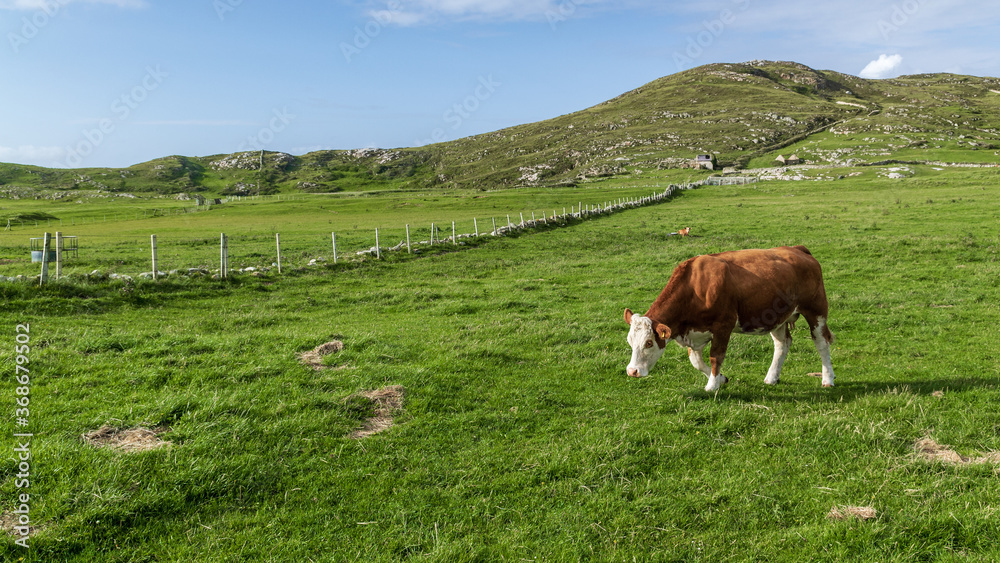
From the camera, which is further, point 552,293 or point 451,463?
point 552,293

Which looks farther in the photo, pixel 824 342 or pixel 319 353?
pixel 319 353

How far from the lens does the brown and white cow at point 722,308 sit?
8.87m

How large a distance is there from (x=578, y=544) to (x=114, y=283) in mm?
18729

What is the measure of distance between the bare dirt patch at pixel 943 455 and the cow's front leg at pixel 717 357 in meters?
2.89

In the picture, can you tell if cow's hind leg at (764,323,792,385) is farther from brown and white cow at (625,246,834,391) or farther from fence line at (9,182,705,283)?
fence line at (9,182,705,283)

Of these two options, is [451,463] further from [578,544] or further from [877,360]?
[877,360]

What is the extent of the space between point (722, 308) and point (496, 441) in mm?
4591

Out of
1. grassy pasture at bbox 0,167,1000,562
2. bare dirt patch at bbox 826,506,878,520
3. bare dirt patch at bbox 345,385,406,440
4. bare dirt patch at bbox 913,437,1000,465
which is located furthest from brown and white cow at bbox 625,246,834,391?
bare dirt patch at bbox 345,385,406,440

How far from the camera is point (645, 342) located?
8.66 m

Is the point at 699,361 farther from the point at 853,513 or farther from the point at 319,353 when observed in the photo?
the point at 319,353

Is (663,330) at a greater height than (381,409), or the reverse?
(663,330)

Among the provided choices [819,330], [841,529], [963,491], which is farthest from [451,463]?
[819,330]

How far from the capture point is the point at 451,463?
23.1ft
